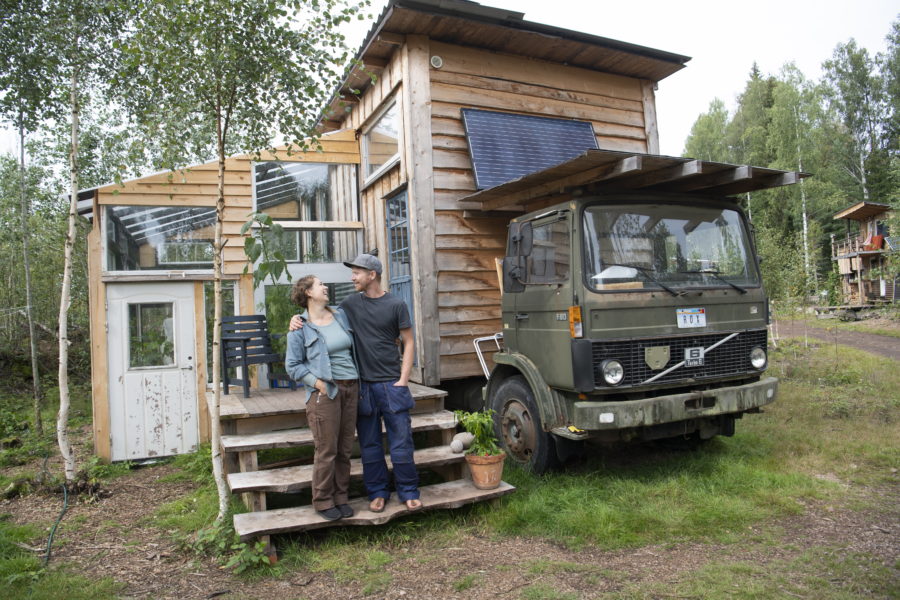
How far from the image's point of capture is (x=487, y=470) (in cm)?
438

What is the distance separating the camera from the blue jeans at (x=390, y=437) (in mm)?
4129

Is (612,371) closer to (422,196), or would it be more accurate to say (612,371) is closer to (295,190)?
(422,196)

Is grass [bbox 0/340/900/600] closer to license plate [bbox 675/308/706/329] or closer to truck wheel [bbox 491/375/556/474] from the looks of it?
truck wheel [bbox 491/375/556/474]

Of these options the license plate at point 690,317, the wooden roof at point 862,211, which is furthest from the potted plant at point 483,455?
the wooden roof at point 862,211

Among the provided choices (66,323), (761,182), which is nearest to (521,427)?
(761,182)

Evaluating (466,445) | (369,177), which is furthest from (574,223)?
(369,177)

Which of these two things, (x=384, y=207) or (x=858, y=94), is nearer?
(x=384, y=207)

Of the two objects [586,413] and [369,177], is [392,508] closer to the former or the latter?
[586,413]

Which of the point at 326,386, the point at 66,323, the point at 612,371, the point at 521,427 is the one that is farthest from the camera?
the point at 66,323

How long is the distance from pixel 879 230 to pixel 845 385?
26966 millimetres

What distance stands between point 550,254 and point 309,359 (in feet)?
7.20

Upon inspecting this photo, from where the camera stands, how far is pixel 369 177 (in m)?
8.21

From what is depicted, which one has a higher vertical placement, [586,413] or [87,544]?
[586,413]

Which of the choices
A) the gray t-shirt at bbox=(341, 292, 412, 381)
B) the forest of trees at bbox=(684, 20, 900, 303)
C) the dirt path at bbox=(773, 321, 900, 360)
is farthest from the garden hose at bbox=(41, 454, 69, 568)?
the forest of trees at bbox=(684, 20, 900, 303)
